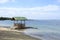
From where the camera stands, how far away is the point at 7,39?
2575 centimetres

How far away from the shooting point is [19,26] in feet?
153

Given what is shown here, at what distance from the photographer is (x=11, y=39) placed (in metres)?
26.0

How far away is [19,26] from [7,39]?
20.8 m

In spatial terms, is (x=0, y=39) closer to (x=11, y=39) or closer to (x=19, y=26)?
(x=11, y=39)

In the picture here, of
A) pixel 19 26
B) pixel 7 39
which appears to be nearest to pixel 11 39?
pixel 7 39

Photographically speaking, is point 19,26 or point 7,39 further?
point 19,26

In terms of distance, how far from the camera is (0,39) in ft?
83.9

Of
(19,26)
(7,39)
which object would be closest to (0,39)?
(7,39)

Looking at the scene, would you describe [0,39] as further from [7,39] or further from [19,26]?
[19,26]

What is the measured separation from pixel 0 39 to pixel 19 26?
2101cm

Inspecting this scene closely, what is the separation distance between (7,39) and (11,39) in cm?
57

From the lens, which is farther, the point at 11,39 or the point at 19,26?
the point at 19,26
